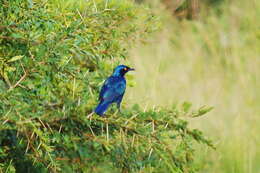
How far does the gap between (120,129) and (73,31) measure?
60 centimetres

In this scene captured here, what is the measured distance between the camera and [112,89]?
11.5 feet

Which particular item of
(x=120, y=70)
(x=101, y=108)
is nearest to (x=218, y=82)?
(x=120, y=70)

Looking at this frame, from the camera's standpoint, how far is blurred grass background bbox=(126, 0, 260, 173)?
5855mm

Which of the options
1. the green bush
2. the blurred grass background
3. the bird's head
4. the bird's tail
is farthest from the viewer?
the blurred grass background

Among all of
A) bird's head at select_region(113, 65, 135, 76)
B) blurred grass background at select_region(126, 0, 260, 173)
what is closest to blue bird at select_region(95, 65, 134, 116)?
bird's head at select_region(113, 65, 135, 76)

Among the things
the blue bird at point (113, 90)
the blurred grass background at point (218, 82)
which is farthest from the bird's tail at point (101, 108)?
the blurred grass background at point (218, 82)

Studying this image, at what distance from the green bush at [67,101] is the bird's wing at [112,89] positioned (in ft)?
0.24

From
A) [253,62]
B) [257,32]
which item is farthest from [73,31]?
[257,32]

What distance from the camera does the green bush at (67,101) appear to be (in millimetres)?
3068

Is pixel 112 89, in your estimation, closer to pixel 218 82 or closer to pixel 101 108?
pixel 101 108

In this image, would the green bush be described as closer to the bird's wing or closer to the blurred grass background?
the bird's wing

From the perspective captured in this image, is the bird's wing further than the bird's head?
No

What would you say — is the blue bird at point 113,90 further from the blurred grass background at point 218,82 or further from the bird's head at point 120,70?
the blurred grass background at point 218,82

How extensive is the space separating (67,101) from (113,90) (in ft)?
0.91
